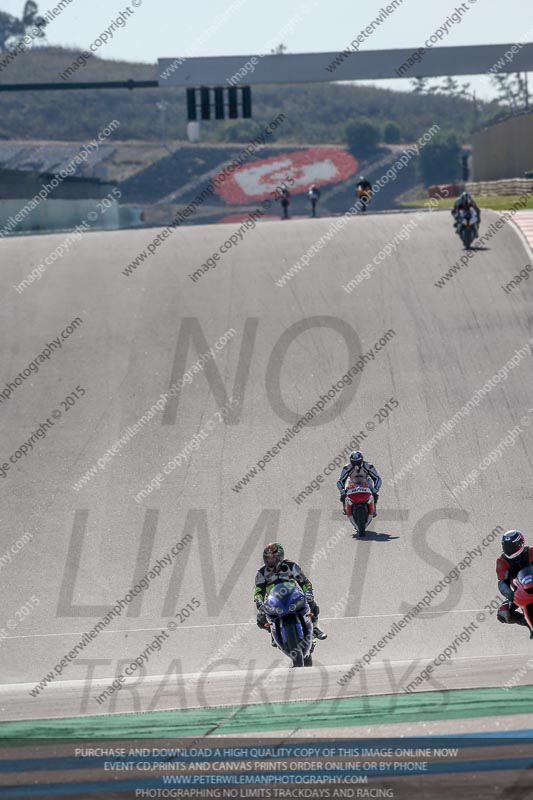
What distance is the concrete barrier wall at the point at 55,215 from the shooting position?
46625mm

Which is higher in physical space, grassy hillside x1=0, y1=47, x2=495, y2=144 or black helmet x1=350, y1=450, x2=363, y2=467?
grassy hillside x1=0, y1=47, x2=495, y2=144

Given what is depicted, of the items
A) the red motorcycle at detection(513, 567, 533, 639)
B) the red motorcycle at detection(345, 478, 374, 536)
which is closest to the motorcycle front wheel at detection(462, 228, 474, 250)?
the red motorcycle at detection(345, 478, 374, 536)

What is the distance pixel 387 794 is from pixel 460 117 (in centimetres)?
15527

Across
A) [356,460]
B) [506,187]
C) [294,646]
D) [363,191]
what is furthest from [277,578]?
[506,187]

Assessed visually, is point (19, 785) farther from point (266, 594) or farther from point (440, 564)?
point (440, 564)

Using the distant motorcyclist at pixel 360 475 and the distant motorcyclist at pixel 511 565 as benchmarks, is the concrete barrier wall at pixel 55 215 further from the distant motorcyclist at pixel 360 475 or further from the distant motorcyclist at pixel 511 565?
the distant motorcyclist at pixel 511 565

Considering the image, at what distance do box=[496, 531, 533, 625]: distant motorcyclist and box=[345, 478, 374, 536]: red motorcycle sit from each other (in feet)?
17.2

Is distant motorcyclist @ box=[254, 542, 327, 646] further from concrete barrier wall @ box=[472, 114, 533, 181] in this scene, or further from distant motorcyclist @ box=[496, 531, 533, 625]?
concrete barrier wall @ box=[472, 114, 533, 181]

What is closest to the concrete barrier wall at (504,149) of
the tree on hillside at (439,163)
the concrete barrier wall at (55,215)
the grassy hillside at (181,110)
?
the concrete barrier wall at (55,215)

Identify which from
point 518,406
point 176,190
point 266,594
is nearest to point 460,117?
point 176,190

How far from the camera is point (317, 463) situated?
1977 centimetres

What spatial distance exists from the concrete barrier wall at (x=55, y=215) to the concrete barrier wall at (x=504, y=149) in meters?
19.3

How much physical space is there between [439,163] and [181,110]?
53.9 metres

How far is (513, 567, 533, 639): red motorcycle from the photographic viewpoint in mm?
10719
